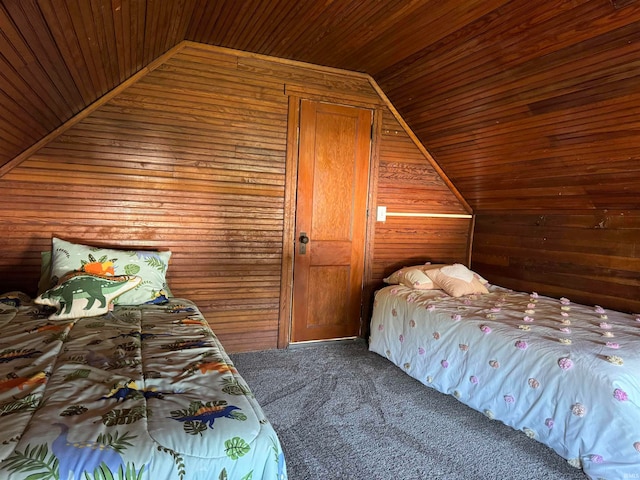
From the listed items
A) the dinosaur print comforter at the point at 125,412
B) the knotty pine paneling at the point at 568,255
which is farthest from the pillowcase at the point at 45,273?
the knotty pine paneling at the point at 568,255

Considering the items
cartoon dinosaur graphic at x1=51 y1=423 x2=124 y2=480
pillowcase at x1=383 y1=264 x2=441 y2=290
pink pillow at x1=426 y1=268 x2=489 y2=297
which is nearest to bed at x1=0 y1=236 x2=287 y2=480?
cartoon dinosaur graphic at x1=51 y1=423 x2=124 y2=480

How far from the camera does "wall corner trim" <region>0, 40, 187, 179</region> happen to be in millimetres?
2426

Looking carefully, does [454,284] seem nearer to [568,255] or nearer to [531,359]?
[568,255]

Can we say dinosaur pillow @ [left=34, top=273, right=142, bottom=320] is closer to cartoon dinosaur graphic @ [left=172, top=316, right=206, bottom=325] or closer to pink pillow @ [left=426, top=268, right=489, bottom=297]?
cartoon dinosaur graphic @ [left=172, top=316, right=206, bottom=325]

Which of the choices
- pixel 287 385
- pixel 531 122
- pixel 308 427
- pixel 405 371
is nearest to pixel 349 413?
pixel 308 427

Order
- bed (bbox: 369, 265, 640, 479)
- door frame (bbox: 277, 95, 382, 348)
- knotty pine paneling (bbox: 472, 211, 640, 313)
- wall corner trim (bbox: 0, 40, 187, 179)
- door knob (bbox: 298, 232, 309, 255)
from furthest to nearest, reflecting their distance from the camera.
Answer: door knob (bbox: 298, 232, 309, 255) < door frame (bbox: 277, 95, 382, 348) < knotty pine paneling (bbox: 472, 211, 640, 313) < wall corner trim (bbox: 0, 40, 187, 179) < bed (bbox: 369, 265, 640, 479)

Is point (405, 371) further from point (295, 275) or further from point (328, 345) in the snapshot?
point (295, 275)

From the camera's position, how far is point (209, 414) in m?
1.11

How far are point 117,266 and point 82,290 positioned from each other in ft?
1.02

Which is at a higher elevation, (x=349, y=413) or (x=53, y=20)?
(x=53, y=20)

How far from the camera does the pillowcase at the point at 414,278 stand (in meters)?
3.14

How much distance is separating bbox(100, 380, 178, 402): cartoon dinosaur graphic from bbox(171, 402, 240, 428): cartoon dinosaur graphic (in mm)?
148

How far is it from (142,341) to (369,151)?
8.02ft

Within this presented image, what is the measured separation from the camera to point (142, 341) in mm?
1690
